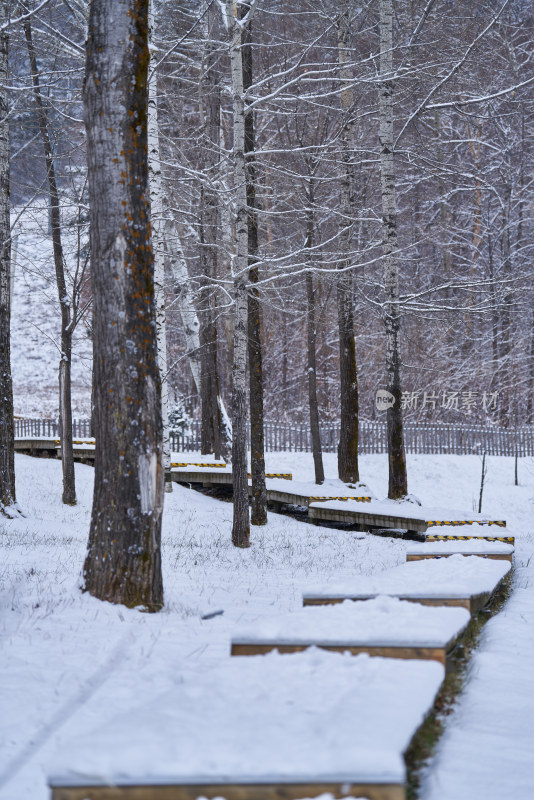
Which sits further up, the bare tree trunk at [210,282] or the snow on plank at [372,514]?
the bare tree trunk at [210,282]

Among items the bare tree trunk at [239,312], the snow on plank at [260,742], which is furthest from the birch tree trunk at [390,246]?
the snow on plank at [260,742]

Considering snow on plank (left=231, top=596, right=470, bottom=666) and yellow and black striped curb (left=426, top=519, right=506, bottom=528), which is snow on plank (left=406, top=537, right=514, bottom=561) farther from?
snow on plank (left=231, top=596, right=470, bottom=666)

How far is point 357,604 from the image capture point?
4.92 metres

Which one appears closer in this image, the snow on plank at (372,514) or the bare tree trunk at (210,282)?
the snow on plank at (372,514)

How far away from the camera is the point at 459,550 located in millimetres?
8609

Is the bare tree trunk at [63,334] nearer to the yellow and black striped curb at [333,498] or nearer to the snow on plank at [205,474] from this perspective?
the snow on plank at [205,474]

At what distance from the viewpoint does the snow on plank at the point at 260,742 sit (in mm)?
2445

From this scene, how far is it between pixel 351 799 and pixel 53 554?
6.89 meters

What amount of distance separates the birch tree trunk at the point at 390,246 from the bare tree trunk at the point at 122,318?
9.43 metres

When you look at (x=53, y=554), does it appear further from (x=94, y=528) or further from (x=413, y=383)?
(x=413, y=383)

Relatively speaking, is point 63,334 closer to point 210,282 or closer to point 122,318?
point 210,282

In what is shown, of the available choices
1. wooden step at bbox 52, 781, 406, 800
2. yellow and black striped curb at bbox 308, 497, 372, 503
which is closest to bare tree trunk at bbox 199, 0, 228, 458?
yellow and black striped curb at bbox 308, 497, 372, 503

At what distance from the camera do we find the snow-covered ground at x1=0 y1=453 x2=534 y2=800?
3.36m

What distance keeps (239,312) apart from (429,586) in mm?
6812
